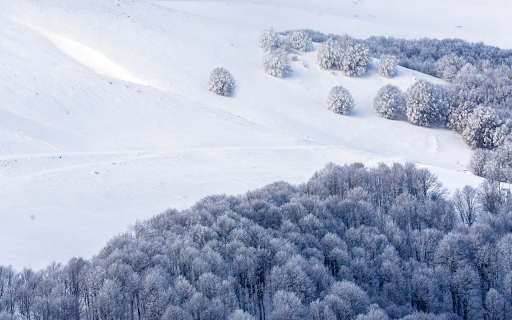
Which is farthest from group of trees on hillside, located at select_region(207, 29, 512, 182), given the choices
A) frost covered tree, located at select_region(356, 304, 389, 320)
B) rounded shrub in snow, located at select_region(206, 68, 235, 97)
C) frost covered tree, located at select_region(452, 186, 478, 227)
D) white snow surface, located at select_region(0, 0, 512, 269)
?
frost covered tree, located at select_region(356, 304, 389, 320)

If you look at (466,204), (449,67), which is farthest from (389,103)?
(466,204)

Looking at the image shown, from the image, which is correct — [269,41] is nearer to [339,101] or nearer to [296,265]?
[339,101]

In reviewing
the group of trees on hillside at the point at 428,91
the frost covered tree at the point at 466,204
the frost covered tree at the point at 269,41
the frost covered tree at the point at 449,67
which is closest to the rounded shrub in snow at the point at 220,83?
the group of trees on hillside at the point at 428,91

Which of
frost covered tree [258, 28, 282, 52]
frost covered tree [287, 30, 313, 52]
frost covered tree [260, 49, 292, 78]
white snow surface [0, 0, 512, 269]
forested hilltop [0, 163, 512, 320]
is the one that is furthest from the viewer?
frost covered tree [287, 30, 313, 52]

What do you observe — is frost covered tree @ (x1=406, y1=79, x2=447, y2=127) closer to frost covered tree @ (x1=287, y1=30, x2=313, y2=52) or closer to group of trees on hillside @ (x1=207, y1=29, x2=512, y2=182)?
group of trees on hillside @ (x1=207, y1=29, x2=512, y2=182)

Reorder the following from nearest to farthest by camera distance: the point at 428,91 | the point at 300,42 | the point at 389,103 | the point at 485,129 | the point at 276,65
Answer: the point at 485,129 → the point at 428,91 → the point at 389,103 → the point at 276,65 → the point at 300,42
